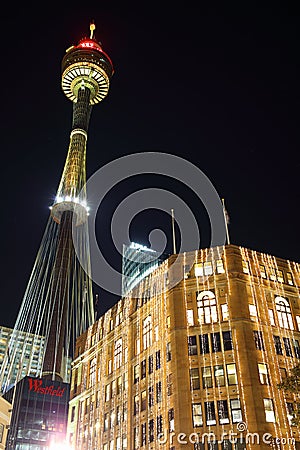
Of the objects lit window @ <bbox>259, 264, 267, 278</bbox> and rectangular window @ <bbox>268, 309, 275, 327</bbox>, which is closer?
rectangular window @ <bbox>268, 309, 275, 327</bbox>

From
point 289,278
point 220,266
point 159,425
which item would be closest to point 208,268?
point 220,266

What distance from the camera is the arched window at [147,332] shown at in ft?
213

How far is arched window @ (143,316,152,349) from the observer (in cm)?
6481

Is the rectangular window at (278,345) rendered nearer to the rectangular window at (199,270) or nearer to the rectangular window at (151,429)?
the rectangular window at (199,270)

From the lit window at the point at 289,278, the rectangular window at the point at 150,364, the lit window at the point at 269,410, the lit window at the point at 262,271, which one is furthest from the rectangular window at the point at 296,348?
the rectangular window at the point at 150,364

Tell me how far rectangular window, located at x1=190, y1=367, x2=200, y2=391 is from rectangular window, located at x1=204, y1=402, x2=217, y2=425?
89.0 inches

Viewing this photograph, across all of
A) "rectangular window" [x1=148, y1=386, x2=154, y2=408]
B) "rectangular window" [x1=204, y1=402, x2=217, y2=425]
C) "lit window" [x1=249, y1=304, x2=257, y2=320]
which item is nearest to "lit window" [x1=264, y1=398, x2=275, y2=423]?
"rectangular window" [x1=204, y1=402, x2=217, y2=425]

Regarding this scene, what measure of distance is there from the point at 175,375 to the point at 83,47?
13312 centimetres

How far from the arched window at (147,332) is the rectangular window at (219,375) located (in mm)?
12496

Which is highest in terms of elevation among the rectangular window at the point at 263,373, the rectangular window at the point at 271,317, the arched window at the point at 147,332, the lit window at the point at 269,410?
the arched window at the point at 147,332

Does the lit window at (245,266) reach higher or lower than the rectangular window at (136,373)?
higher

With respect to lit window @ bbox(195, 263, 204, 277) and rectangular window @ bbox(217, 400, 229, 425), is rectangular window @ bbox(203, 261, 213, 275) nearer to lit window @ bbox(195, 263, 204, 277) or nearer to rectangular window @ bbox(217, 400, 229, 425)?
lit window @ bbox(195, 263, 204, 277)

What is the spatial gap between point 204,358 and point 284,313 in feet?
42.0

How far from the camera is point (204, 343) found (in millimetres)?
56594
